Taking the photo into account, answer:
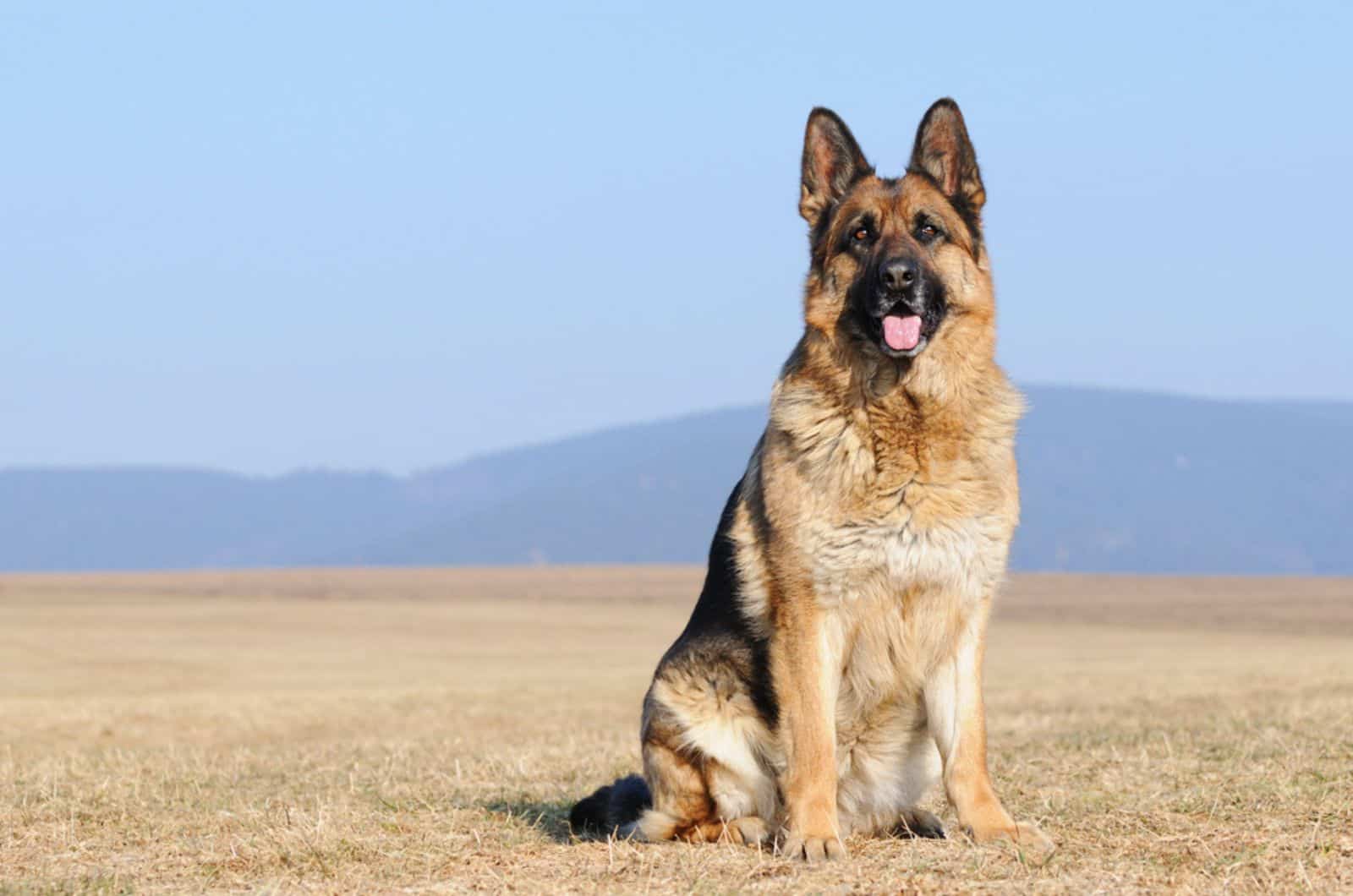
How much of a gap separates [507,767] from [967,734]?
16.4 ft

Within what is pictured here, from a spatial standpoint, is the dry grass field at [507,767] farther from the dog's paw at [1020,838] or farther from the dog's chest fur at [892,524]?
the dog's chest fur at [892,524]

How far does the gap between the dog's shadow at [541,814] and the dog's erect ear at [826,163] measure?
10.7ft

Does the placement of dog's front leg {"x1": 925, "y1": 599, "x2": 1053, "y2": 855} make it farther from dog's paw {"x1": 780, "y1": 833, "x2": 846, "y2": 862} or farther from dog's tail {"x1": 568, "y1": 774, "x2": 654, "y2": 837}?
dog's tail {"x1": 568, "y1": 774, "x2": 654, "y2": 837}

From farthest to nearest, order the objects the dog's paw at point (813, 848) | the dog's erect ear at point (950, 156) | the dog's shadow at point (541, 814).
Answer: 1. the dog's shadow at point (541, 814)
2. the dog's erect ear at point (950, 156)
3. the dog's paw at point (813, 848)

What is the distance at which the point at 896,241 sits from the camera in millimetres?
7105

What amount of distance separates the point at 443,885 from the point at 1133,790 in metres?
4.23

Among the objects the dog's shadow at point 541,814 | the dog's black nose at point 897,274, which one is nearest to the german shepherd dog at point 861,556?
the dog's black nose at point 897,274

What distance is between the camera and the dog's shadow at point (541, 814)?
789 centimetres

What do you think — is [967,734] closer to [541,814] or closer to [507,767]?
[541,814]

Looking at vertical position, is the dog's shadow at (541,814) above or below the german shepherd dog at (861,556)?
below

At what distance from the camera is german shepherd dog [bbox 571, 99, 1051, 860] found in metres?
6.90

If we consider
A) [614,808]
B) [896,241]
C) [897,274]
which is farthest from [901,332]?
[614,808]

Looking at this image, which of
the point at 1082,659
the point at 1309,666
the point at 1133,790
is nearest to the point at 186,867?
the point at 1133,790

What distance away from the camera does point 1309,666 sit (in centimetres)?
2727
